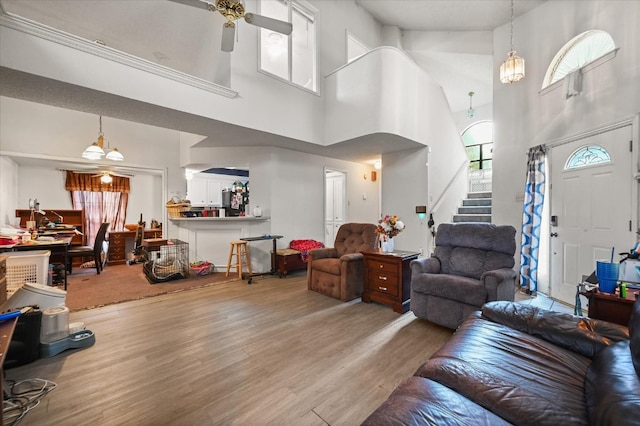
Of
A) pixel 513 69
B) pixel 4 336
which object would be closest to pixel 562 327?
pixel 4 336

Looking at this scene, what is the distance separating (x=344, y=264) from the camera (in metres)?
3.48

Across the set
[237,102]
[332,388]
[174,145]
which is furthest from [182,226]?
[332,388]

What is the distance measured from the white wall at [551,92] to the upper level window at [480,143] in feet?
11.6

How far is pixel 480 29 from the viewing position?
5414 millimetres

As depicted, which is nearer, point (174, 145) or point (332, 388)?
point (332, 388)

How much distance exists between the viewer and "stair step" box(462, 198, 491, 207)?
18.6 feet

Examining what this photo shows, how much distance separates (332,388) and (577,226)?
3816 mm

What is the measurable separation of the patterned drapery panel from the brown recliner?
92.2 inches

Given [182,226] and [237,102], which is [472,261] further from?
[182,226]

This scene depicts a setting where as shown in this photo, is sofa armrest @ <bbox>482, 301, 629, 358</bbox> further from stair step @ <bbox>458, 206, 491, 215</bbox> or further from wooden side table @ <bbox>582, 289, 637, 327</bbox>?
stair step @ <bbox>458, 206, 491, 215</bbox>

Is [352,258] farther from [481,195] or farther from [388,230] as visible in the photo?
[481,195]

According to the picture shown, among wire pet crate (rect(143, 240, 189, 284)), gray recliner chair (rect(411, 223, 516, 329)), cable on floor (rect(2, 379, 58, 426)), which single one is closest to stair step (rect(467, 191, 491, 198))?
gray recliner chair (rect(411, 223, 516, 329))

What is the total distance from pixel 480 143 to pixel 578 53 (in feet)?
14.8

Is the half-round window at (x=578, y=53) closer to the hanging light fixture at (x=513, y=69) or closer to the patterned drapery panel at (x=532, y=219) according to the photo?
the hanging light fixture at (x=513, y=69)
